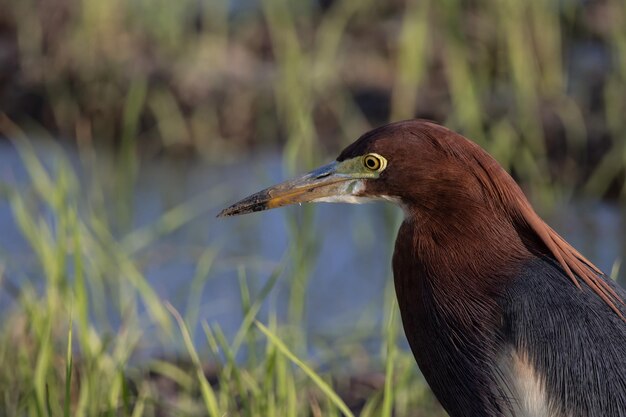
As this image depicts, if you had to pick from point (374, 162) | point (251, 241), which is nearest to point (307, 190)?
point (374, 162)

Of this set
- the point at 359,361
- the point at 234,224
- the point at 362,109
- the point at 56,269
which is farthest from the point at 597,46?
the point at 56,269

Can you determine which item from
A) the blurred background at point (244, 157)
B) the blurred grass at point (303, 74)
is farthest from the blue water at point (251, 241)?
the blurred grass at point (303, 74)

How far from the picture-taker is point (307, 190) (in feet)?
11.3

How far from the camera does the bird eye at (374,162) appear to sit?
10.7 ft

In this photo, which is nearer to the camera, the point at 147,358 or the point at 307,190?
the point at 307,190

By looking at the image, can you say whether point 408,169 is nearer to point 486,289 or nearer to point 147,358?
point 486,289

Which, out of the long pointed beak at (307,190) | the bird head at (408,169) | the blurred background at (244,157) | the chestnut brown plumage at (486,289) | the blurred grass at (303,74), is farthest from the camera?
the blurred grass at (303,74)

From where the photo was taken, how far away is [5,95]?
8812mm

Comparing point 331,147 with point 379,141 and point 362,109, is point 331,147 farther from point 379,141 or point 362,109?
point 379,141

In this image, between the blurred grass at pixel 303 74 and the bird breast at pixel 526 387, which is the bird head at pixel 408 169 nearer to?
the bird breast at pixel 526 387

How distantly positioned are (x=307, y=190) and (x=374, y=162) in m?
0.24

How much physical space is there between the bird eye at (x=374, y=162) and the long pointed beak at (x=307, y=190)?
7cm

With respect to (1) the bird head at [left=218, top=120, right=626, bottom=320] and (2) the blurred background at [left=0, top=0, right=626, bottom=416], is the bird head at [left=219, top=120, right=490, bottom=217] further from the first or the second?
(2) the blurred background at [left=0, top=0, right=626, bottom=416]

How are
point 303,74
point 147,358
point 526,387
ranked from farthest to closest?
1. point 303,74
2. point 147,358
3. point 526,387
